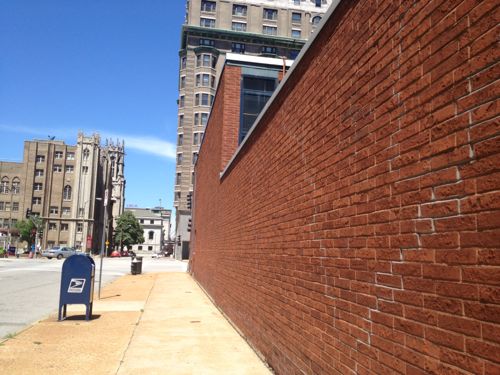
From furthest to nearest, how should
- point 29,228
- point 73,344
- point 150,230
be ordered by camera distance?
point 150,230 < point 29,228 < point 73,344

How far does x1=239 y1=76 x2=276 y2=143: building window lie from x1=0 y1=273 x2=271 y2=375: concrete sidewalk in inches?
199

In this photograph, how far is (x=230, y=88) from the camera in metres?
13.6

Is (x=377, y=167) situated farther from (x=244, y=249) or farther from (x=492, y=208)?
(x=244, y=249)

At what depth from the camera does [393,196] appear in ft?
10.7


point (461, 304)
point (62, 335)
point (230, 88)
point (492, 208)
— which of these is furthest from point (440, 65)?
point (230, 88)

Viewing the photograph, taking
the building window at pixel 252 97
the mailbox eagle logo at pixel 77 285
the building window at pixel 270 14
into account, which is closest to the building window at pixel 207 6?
the building window at pixel 270 14

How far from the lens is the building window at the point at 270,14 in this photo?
8238 cm

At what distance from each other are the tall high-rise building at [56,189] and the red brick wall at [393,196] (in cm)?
9147

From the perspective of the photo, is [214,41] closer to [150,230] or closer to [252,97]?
[252,97]

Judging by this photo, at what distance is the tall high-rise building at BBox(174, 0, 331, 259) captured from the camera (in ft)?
252

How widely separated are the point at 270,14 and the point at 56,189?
170ft

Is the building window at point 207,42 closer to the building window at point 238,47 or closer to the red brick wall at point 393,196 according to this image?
the building window at point 238,47

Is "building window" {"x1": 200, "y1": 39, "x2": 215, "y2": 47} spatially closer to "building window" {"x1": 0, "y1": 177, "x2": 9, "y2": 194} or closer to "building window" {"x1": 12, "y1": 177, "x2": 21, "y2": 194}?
"building window" {"x1": 12, "y1": 177, "x2": 21, "y2": 194}

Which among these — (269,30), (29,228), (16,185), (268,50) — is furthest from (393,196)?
(16,185)
